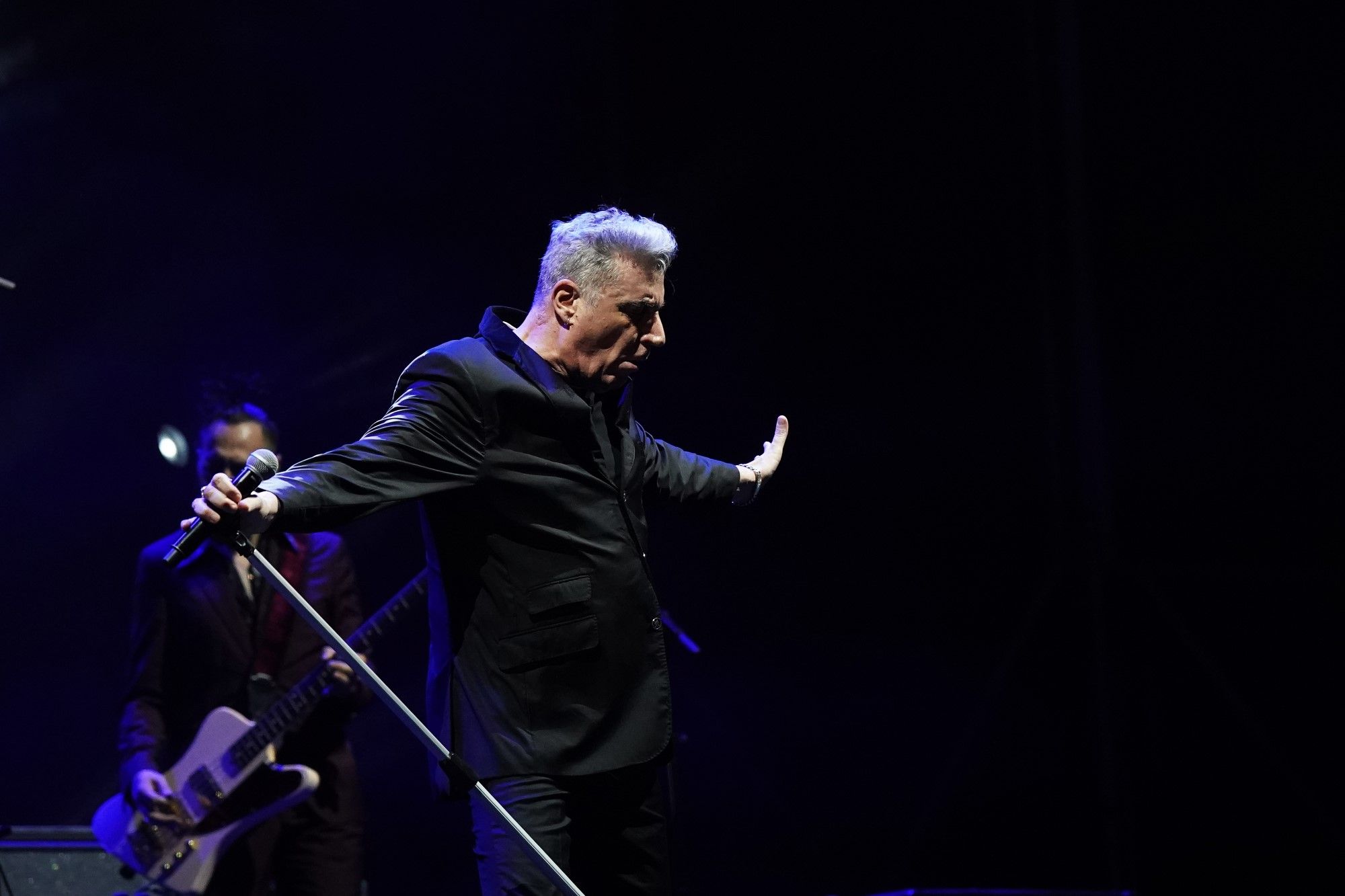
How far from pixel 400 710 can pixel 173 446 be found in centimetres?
288

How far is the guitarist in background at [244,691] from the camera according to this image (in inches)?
140

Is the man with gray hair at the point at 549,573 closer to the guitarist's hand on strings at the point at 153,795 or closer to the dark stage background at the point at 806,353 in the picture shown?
the guitarist's hand on strings at the point at 153,795

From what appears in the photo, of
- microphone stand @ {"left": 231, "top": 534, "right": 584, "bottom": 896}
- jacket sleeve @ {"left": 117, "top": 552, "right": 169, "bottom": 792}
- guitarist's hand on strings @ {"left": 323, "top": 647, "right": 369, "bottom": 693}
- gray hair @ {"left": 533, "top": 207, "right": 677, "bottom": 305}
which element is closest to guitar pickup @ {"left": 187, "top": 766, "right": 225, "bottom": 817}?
jacket sleeve @ {"left": 117, "top": 552, "right": 169, "bottom": 792}

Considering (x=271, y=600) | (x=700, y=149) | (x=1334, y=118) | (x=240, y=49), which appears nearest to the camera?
(x=271, y=600)

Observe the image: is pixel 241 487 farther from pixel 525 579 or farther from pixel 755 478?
pixel 755 478

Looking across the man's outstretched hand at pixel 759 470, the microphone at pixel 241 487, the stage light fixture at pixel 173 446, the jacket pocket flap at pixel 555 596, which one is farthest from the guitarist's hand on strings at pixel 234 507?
the stage light fixture at pixel 173 446

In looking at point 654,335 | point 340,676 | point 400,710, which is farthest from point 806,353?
point 400,710

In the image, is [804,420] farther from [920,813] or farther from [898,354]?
[920,813]

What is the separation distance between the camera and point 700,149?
4.66 metres

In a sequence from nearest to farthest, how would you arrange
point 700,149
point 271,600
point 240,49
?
1. point 271,600
2. point 240,49
3. point 700,149

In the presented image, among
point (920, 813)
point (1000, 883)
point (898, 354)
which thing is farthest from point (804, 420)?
point (1000, 883)

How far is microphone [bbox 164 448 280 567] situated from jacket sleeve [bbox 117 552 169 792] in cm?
194

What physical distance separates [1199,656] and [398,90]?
343cm

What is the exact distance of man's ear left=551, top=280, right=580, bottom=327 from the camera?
2.48 meters
